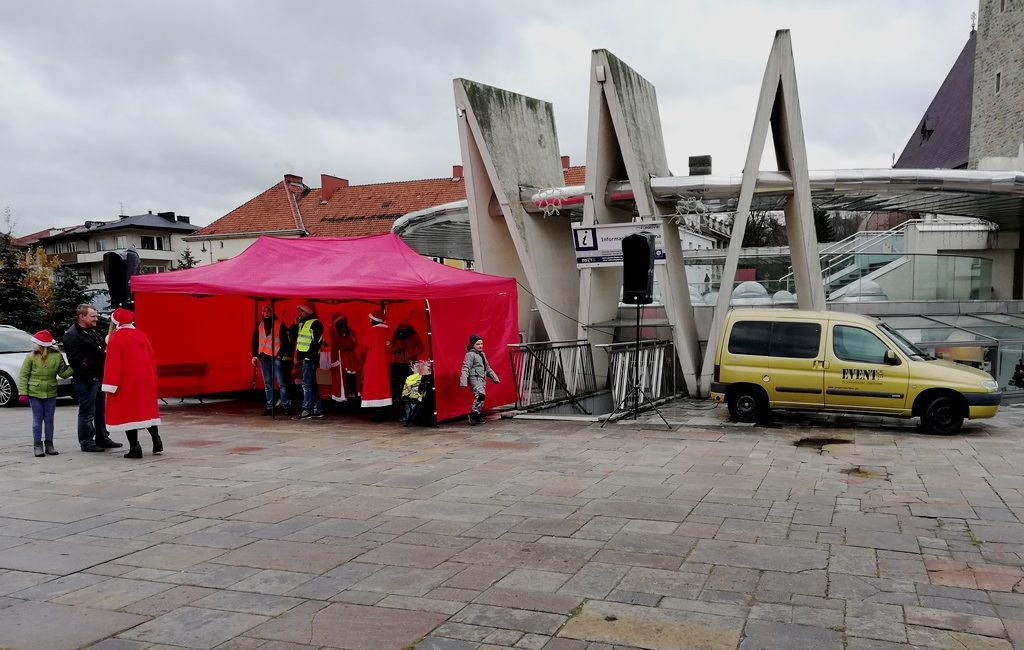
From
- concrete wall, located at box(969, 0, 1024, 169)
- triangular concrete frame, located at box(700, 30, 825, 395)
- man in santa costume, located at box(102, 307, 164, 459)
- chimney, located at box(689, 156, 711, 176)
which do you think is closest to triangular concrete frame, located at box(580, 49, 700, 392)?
chimney, located at box(689, 156, 711, 176)

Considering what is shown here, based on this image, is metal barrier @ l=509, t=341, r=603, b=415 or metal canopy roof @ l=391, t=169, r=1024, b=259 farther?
metal canopy roof @ l=391, t=169, r=1024, b=259

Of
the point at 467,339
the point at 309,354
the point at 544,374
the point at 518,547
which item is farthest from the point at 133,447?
the point at 544,374

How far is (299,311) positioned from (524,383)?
13.7ft

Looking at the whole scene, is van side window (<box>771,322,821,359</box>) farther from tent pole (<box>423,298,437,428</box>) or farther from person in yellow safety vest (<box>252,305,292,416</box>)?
person in yellow safety vest (<box>252,305,292,416</box>)

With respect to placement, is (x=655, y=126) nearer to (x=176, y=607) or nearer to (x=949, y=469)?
(x=949, y=469)

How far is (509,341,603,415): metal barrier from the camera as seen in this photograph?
1448 cm

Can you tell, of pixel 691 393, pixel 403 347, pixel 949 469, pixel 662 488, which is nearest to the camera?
pixel 662 488

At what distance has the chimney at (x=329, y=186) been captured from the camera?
5409cm

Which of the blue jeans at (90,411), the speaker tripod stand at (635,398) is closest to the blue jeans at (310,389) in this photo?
the blue jeans at (90,411)

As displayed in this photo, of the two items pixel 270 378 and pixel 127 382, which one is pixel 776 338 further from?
pixel 127 382

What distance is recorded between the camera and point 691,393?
17047 millimetres

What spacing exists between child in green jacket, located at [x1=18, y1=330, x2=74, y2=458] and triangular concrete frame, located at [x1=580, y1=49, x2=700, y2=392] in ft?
35.1

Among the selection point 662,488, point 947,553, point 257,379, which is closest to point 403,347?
point 257,379

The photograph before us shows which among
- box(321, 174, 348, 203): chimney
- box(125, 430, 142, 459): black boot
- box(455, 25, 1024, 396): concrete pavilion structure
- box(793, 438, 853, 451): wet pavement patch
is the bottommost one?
box(793, 438, 853, 451): wet pavement patch
